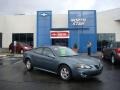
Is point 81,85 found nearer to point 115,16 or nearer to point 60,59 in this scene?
point 60,59

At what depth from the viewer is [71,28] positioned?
40812 mm

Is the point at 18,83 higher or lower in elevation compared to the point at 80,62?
lower

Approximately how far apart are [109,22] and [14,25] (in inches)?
522

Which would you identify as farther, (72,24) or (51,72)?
(72,24)

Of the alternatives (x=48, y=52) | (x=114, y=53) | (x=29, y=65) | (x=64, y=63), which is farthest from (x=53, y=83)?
(x=114, y=53)

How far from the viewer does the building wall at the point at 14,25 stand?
43.0 metres

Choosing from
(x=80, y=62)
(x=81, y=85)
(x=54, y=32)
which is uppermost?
(x=54, y=32)

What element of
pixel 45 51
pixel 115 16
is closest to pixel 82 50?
pixel 115 16

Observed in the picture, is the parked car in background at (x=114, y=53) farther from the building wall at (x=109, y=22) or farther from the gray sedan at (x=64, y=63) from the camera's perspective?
the building wall at (x=109, y=22)

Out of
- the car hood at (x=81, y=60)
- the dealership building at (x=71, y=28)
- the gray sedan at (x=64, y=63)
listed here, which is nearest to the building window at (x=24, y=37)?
the dealership building at (x=71, y=28)

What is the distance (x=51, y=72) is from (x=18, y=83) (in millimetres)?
2175

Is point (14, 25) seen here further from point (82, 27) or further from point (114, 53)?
point (114, 53)

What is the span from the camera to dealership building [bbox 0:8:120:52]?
40625 millimetres

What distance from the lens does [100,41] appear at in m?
41.6
